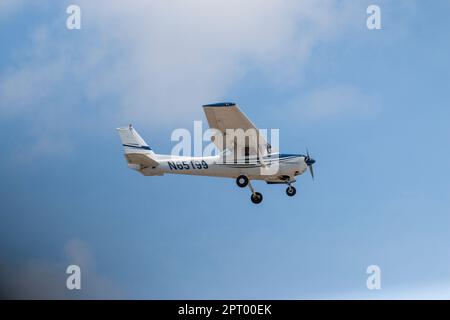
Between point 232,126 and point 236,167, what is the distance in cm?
273

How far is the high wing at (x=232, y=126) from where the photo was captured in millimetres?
45531

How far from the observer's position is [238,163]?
1892 inches

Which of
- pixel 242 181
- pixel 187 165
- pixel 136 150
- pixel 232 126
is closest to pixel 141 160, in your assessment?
pixel 136 150

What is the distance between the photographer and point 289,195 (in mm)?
47875

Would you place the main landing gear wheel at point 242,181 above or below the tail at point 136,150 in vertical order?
below

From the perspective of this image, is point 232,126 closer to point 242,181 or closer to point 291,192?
point 242,181

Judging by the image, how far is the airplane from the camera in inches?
1874

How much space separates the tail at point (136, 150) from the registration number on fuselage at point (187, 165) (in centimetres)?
88

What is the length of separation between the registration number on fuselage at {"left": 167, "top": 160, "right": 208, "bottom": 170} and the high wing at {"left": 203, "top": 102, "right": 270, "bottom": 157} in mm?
1300

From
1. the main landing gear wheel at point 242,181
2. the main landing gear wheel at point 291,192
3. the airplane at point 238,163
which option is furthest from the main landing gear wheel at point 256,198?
the main landing gear wheel at point 291,192

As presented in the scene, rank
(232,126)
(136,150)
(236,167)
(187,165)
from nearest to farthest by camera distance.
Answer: (232,126), (236,167), (187,165), (136,150)

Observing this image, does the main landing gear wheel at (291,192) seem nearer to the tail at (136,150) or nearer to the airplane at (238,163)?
the airplane at (238,163)

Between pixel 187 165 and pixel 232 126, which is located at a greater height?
pixel 232 126
